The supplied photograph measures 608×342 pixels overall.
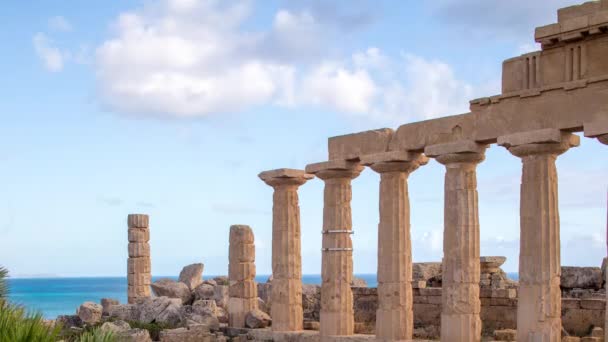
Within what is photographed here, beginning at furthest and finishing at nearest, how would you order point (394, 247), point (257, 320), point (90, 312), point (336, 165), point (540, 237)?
point (90, 312)
point (257, 320)
point (336, 165)
point (394, 247)
point (540, 237)

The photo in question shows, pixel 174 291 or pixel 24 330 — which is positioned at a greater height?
pixel 24 330

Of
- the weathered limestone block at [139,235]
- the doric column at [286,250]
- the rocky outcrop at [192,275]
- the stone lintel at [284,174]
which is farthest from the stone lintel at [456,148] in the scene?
the rocky outcrop at [192,275]

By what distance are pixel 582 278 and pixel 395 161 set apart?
7.55m

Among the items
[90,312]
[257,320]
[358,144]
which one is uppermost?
[358,144]

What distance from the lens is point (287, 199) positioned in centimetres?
2828

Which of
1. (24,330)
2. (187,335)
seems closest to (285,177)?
(187,335)

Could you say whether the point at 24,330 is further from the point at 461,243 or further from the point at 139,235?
the point at 139,235

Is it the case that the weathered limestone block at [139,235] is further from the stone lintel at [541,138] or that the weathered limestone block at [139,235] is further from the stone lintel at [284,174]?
the stone lintel at [541,138]

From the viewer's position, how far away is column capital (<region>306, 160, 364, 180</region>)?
2602cm

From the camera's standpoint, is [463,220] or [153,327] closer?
[463,220]

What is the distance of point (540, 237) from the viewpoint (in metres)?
20.6

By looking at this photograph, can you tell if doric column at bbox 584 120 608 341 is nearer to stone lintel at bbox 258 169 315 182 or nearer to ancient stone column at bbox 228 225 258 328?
stone lintel at bbox 258 169 315 182

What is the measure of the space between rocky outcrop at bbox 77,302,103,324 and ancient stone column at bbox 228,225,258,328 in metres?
6.50

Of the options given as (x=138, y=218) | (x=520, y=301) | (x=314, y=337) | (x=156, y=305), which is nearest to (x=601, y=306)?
(x=520, y=301)
